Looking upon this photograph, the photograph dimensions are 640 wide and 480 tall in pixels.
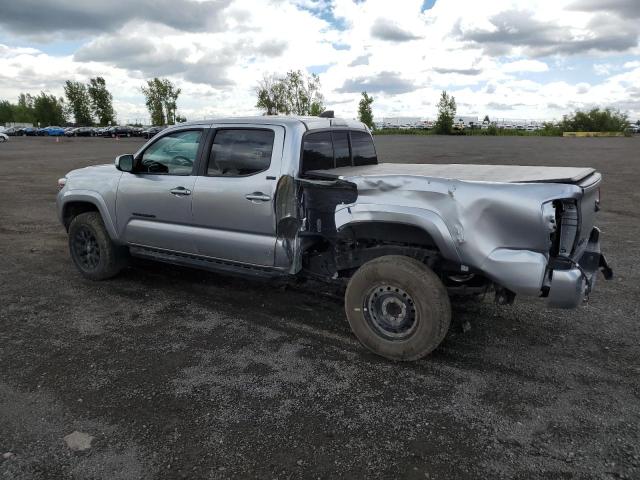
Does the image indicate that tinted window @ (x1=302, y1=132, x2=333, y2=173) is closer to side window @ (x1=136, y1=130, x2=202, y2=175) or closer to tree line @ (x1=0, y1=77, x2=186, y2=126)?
side window @ (x1=136, y1=130, x2=202, y2=175)

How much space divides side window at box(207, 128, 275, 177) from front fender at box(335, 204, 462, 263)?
1.00 m

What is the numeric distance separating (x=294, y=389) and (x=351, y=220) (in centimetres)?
133

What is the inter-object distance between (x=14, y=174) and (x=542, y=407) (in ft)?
60.3

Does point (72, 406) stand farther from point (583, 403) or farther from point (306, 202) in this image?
point (583, 403)

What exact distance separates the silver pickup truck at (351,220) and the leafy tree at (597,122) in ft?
294

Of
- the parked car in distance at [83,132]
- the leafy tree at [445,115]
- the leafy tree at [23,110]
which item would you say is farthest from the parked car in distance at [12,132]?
the leafy tree at [445,115]

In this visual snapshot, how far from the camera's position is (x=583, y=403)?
325 cm

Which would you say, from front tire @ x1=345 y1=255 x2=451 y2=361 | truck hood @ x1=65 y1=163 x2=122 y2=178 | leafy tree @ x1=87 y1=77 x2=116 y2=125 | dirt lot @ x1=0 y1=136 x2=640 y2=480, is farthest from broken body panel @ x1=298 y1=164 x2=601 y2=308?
leafy tree @ x1=87 y1=77 x2=116 y2=125

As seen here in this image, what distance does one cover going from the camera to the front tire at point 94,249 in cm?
554

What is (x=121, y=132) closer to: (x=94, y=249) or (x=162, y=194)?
(x=94, y=249)

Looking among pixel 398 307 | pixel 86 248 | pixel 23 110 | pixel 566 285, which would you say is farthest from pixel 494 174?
pixel 23 110

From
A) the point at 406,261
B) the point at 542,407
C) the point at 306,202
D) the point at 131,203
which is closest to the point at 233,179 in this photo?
the point at 306,202

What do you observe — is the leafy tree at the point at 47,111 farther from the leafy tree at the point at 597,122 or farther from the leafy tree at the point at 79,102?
the leafy tree at the point at 597,122

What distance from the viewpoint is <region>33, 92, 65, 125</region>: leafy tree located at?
97.4m
